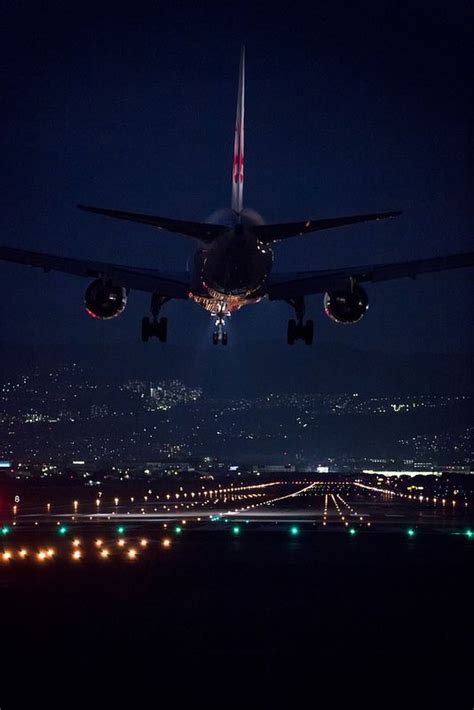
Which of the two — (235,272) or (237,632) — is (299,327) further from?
(237,632)

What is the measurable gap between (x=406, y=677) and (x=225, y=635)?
434 cm

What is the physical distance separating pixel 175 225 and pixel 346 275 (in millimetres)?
12752

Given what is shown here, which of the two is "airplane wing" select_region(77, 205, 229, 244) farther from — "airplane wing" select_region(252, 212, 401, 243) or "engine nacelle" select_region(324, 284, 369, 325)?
"engine nacelle" select_region(324, 284, 369, 325)

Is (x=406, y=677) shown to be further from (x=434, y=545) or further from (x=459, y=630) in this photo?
(x=434, y=545)

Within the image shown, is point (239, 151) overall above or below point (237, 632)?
above

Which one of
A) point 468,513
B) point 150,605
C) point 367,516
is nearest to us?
point 150,605

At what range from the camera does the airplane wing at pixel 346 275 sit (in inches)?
2212

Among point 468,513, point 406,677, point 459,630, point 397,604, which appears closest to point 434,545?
point 397,604

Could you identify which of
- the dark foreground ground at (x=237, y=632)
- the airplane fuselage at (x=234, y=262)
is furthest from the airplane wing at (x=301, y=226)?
the dark foreground ground at (x=237, y=632)

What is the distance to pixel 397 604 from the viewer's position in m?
23.9

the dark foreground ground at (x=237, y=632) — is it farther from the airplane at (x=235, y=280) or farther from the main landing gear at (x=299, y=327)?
the main landing gear at (x=299, y=327)

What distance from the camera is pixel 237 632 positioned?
64.9 feet

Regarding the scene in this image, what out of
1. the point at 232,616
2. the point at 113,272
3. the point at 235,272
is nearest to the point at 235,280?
the point at 235,272

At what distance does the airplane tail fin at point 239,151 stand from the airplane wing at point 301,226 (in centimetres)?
196
